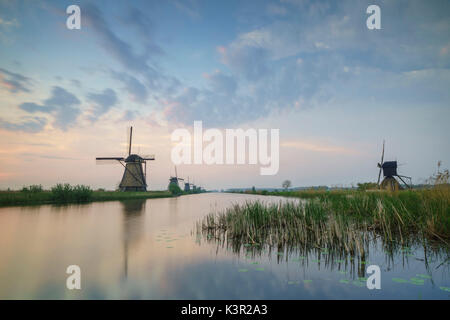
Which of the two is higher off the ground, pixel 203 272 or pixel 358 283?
pixel 358 283

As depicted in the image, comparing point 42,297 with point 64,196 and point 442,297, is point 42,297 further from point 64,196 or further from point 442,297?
point 64,196

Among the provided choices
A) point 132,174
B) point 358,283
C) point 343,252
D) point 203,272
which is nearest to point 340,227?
point 343,252

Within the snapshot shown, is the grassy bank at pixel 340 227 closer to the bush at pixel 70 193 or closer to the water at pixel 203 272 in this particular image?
the water at pixel 203 272

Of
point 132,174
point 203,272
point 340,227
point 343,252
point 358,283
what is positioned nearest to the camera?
point 358,283

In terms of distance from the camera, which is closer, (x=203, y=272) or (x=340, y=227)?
(x=203, y=272)

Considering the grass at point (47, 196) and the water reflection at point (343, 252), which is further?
the grass at point (47, 196)

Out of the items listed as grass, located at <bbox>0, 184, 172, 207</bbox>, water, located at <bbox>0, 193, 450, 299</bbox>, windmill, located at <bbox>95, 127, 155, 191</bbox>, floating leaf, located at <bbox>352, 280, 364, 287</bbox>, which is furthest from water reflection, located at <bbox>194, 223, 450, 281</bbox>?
windmill, located at <bbox>95, 127, 155, 191</bbox>

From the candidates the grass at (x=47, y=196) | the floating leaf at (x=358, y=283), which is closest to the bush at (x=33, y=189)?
the grass at (x=47, y=196)

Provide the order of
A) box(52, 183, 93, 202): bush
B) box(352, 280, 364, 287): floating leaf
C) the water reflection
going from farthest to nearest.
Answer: box(52, 183, 93, 202): bush, the water reflection, box(352, 280, 364, 287): floating leaf

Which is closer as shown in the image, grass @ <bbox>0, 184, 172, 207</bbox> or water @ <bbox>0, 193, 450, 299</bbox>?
water @ <bbox>0, 193, 450, 299</bbox>

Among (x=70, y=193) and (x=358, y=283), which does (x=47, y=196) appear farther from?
(x=358, y=283)

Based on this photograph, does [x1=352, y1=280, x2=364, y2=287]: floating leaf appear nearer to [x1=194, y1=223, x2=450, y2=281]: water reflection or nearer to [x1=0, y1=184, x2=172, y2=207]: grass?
[x1=194, y1=223, x2=450, y2=281]: water reflection

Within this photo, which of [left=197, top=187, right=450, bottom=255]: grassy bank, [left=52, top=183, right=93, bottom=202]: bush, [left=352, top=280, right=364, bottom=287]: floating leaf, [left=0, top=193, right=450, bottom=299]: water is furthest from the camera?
[left=52, top=183, right=93, bottom=202]: bush
